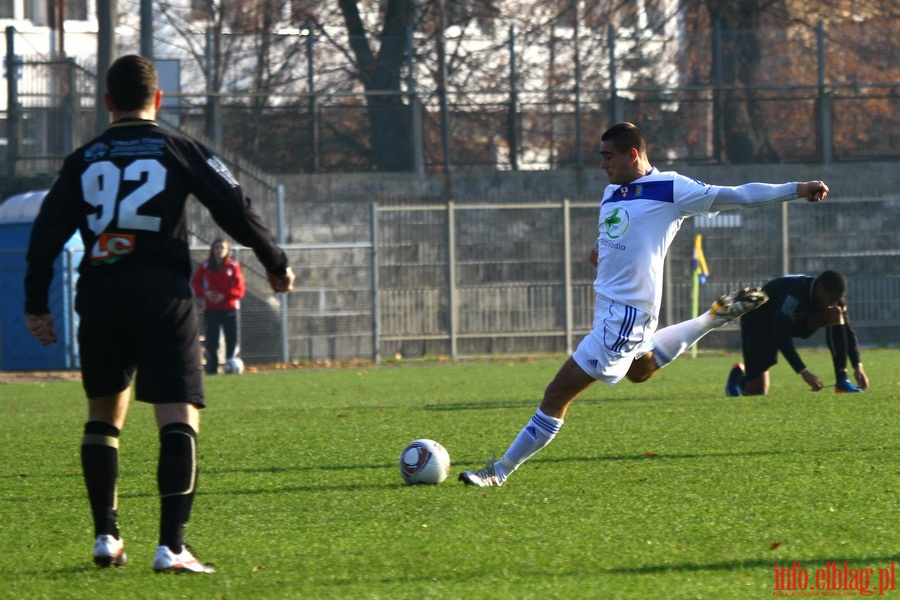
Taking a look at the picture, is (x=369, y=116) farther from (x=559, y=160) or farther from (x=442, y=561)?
(x=442, y=561)

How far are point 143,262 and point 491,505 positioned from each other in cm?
233

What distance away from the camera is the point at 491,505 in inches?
251

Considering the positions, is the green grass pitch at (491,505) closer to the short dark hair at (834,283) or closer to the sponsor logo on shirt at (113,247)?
the short dark hair at (834,283)

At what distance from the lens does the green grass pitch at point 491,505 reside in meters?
4.76

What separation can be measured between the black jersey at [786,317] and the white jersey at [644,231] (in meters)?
5.15

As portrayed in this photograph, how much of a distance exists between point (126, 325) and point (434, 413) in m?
7.08

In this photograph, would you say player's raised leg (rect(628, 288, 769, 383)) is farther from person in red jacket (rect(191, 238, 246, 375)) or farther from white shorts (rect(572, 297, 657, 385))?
person in red jacket (rect(191, 238, 246, 375))

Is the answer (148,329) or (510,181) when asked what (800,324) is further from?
(510,181)

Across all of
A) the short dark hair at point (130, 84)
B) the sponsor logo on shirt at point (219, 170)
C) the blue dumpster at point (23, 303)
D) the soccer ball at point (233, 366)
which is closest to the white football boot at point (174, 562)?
the sponsor logo on shirt at point (219, 170)

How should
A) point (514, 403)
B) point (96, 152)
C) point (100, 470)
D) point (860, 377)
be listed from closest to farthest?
point (96, 152) < point (100, 470) < point (860, 377) < point (514, 403)

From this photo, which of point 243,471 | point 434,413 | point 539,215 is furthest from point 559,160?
point 243,471

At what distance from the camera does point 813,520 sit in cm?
571

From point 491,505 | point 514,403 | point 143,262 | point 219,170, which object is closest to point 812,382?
point 514,403

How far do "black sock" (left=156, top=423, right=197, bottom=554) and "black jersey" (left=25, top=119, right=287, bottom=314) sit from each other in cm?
60
